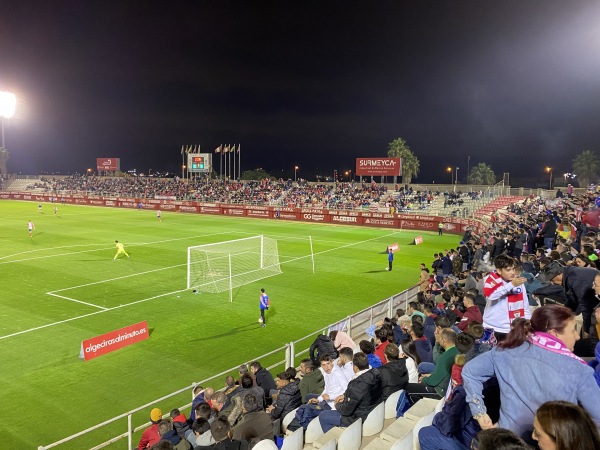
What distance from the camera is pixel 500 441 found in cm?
264

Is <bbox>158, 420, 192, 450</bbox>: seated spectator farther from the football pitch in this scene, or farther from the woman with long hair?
the woman with long hair

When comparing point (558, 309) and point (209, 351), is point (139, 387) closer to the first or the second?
point (209, 351)

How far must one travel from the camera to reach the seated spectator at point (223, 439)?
5.42m

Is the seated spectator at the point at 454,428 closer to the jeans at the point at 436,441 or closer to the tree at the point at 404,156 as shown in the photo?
the jeans at the point at 436,441

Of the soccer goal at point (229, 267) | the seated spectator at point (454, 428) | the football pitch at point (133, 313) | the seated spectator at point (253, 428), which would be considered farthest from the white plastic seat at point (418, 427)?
the soccer goal at point (229, 267)

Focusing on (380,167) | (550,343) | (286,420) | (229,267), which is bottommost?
(229,267)

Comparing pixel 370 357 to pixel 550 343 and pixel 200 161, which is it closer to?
pixel 550 343

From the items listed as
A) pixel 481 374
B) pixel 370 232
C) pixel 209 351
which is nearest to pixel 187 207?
pixel 370 232

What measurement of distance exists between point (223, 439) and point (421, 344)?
479 cm

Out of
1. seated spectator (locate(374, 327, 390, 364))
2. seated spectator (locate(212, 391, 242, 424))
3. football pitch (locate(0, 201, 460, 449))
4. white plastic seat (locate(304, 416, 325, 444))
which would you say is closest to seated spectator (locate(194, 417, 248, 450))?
seated spectator (locate(212, 391, 242, 424))

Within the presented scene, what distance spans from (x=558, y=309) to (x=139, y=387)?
11.6 m

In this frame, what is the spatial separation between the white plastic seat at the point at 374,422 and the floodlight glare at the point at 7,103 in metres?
99.3

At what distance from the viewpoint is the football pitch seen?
37.7 feet

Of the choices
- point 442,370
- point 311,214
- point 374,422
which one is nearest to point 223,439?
point 374,422
